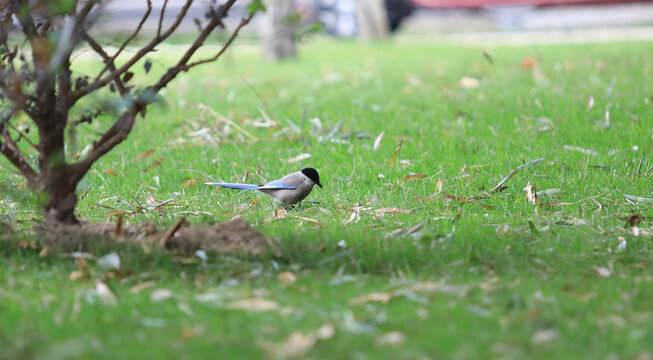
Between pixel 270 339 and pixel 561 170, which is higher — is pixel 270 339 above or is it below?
above

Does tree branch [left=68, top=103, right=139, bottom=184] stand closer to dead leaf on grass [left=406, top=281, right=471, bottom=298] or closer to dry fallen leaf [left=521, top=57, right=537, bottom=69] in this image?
dead leaf on grass [left=406, top=281, right=471, bottom=298]

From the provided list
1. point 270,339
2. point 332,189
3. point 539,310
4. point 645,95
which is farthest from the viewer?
point 645,95

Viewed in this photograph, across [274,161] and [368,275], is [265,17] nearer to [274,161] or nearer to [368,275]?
[274,161]

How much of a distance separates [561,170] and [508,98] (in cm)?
300

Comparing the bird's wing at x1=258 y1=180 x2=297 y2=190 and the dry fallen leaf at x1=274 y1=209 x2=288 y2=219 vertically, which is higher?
the bird's wing at x1=258 y1=180 x2=297 y2=190

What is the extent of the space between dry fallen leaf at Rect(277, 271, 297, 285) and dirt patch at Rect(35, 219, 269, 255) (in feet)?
0.97

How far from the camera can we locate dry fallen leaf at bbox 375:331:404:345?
9.32ft

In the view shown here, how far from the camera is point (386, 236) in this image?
426 cm

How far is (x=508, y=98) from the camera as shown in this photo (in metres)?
8.68

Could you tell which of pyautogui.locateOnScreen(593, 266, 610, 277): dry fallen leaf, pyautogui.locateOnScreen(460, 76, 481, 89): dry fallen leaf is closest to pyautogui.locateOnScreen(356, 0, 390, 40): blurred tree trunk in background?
pyautogui.locateOnScreen(460, 76, 481, 89): dry fallen leaf

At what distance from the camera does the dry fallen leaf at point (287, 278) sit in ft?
11.8

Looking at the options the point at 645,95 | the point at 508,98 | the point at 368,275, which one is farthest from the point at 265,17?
the point at 368,275

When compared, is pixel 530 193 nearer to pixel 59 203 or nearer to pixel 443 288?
pixel 443 288

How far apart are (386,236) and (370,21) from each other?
55.7 ft
